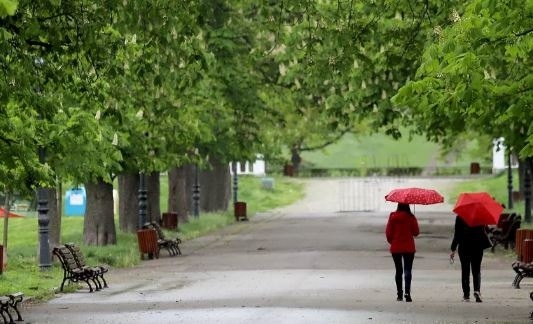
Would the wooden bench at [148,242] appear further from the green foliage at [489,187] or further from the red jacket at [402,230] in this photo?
the green foliage at [489,187]

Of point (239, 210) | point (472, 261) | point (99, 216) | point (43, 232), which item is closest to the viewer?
point (472, 261)

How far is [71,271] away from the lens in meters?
20.2

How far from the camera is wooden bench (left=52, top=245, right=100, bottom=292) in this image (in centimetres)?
2012

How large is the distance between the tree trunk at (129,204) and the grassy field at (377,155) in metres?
80.6

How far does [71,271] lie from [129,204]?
1568cm

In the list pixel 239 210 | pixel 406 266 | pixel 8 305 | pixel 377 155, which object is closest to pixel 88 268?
pixel 8 305

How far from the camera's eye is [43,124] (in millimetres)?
20062

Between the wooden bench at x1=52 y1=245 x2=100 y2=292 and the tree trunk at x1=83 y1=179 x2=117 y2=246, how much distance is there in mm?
9793

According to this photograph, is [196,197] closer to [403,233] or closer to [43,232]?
[43,232]

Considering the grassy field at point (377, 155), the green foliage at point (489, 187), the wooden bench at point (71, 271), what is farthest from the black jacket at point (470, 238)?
the grassy field at point (377, 155)

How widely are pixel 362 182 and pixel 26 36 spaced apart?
73.3 m

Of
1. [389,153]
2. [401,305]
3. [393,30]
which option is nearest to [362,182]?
[389,153]

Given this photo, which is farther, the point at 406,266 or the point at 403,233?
the point at 406,266

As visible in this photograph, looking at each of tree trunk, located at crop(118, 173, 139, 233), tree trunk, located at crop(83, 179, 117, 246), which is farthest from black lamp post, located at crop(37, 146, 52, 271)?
tree trunk, located at crop(118, 173, 139, 233)
